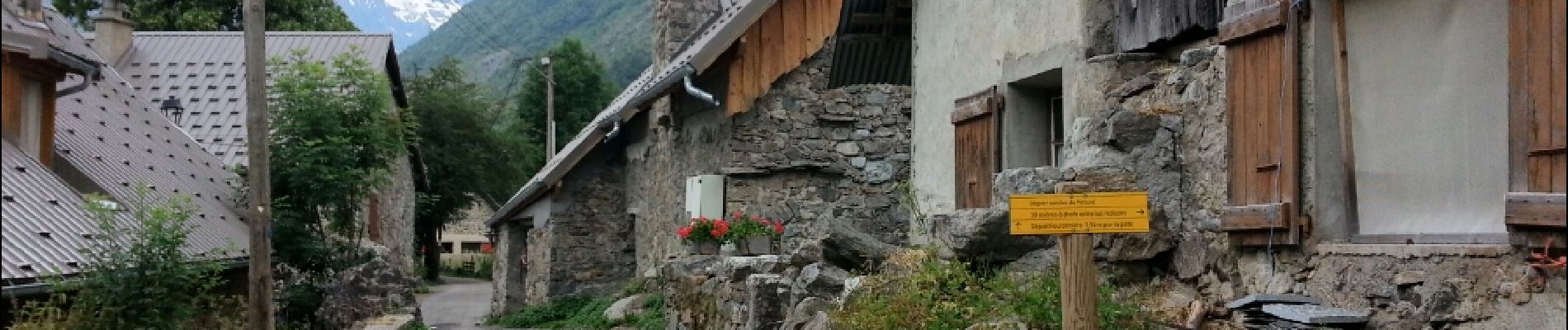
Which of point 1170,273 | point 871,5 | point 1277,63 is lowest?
point 1170,273

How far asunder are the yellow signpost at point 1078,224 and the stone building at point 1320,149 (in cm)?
72

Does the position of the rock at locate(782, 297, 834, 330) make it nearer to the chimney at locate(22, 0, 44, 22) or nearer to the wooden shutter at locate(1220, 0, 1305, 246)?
the wooden shutter at locate(1220, 0, 1305, 246)

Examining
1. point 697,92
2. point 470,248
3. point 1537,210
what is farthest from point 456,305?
point 470,248

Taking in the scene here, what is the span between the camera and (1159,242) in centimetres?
738

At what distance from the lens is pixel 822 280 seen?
32.0ft

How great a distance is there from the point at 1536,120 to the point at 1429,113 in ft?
2.42

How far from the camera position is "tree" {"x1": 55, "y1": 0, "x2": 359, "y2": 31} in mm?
32469

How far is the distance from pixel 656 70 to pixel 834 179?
6.01m

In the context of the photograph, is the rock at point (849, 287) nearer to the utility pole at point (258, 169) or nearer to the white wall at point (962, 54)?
the white wall at point (962, 54)

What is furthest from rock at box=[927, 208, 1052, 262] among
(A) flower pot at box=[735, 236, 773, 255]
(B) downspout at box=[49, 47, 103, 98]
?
(A) flower pot at box=[735, 236, 773, 255]

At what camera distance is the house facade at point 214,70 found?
20391 millimetres

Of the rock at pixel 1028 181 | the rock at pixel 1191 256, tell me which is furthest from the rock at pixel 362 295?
the rock at pixel 1191 256

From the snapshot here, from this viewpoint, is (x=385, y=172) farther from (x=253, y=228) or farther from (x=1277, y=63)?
(x=1277, y=63)

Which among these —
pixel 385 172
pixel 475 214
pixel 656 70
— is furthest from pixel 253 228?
pixel 475 214
